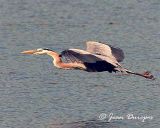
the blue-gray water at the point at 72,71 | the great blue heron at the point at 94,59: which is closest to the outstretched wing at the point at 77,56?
the great blue heron at the point at 94,59

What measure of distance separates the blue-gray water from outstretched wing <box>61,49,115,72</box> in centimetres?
52

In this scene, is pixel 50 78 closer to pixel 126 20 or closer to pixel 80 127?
pixel 80 127

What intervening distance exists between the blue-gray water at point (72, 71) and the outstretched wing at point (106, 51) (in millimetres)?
630

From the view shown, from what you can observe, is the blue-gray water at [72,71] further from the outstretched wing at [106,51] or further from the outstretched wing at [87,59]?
the outstretched wing at [106,51]

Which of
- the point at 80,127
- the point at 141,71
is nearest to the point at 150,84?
the point at 141,71

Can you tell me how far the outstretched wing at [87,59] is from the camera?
13422 millimetres

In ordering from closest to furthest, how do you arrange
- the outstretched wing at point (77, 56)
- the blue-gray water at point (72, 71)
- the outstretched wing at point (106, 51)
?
the outstretched wing at point (77, 56) → the blue-gray water at point (72, 71) → the outstretched wing at point (106, 51)

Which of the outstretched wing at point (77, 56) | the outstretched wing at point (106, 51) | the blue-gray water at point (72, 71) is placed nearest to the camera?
the outstretched wing at point (77, 56)

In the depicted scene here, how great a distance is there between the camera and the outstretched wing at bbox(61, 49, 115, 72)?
44.0ft

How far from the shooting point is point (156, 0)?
22266mm

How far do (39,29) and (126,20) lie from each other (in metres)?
2.14

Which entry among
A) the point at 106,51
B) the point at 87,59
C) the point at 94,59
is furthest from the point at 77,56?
the point at 106,51

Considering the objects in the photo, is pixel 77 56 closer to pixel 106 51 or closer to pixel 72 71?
pixel 106 51

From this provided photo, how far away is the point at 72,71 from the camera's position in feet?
53.4
